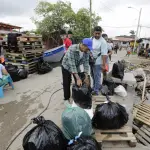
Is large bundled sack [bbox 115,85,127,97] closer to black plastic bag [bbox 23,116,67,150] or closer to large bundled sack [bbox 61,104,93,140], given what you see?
large bundled sack [bbox 61,104,93,140]

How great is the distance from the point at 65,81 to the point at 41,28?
1527 centimetres

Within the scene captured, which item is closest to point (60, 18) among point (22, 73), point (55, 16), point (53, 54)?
point (55, 16)

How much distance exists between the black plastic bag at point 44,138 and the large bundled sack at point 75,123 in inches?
7.2

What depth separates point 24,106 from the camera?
3.73 meters

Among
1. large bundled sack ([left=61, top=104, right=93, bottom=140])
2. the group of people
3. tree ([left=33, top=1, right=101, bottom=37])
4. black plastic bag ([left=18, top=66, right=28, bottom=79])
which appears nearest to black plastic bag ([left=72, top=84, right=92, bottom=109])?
the group of people

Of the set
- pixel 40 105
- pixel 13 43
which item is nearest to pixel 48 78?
pixel 13 43

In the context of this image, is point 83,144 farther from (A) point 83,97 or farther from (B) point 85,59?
(B) point 85,59

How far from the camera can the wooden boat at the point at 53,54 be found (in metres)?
8.45

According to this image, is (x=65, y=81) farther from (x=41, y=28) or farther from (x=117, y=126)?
(x=41, y=28)

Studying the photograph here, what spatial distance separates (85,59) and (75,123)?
4.63 ft

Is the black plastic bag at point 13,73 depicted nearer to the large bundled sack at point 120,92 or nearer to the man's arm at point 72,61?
the man's arm at point 72,61

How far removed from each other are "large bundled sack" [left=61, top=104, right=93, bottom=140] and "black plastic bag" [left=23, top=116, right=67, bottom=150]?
0.18 metres

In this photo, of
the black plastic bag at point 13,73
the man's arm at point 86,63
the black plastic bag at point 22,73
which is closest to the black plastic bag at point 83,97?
the man's arm at point 86,63

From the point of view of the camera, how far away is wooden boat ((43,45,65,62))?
8.45 metres
